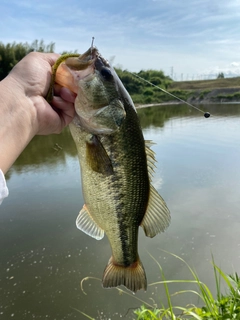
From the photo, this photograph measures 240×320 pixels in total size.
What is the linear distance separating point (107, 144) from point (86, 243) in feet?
13.5

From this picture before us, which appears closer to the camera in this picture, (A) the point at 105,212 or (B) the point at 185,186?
(A) the point at 105,212

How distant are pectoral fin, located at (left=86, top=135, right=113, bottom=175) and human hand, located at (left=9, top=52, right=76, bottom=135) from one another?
13.7 inches

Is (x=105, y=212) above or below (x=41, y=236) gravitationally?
above

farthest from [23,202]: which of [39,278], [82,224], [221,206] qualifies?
[82,224]

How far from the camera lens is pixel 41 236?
5.60 metres

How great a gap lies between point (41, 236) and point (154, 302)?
2654mm

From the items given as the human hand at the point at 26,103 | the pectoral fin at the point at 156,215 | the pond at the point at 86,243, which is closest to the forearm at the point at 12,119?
the human hand at the point at 26,103

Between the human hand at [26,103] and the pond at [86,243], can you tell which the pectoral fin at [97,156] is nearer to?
the human hand at [26,103]

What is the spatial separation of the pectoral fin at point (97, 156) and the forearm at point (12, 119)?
381mm

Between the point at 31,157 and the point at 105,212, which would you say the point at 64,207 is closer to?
the point at 105,212

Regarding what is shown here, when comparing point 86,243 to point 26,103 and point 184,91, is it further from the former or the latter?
point 184,91

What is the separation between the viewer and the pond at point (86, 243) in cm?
404

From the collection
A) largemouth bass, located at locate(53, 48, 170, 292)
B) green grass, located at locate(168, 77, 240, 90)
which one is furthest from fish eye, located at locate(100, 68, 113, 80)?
green grass, located at locate(168, 77, 240, 90)

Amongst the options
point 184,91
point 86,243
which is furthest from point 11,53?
point 184,91
